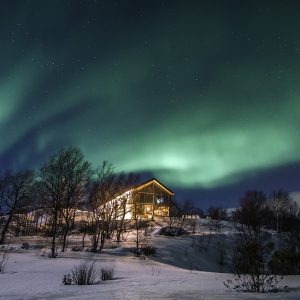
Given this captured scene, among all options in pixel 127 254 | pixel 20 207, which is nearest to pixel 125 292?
pixel 127 254

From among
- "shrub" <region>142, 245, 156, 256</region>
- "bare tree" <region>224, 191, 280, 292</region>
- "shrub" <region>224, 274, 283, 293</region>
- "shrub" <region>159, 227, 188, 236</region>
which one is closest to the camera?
"shrub" <region>224, 274, 283, 293</region>

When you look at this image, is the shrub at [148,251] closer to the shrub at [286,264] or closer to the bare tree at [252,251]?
the bare tree at [252,251]

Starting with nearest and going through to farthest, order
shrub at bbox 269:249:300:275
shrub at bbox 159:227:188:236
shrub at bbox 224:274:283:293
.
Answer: shrub at bbox 224:274:283:293 < shrub at bbox 269:249:300:275 < shrub at bbox 159:227:188:236

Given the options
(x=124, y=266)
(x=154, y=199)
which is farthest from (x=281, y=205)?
(x=124, y=266)

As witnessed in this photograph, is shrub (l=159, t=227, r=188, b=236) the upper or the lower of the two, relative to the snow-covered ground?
upper

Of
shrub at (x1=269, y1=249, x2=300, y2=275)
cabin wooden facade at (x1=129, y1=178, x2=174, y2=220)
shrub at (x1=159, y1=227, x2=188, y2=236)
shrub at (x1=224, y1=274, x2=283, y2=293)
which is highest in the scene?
cabin wooden facade at (x1=129, y1=178, x2=174, y2=220)

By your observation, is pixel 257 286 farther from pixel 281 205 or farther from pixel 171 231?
pixel 281 205

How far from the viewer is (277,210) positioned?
85750mm

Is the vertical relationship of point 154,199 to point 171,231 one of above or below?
above

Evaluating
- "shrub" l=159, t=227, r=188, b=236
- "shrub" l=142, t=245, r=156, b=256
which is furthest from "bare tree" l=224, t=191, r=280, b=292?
"shrub" l=159, t=227, r=188, b=236

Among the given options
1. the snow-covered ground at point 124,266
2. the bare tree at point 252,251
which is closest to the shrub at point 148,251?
the snow-covered ground at point 124,266

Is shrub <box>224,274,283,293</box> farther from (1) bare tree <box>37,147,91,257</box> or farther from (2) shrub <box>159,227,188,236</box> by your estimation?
(2) shrub <box>159,227,188,236</box>

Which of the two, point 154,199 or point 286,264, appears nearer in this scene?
point 286,264

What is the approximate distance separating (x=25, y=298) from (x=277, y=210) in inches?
3406
